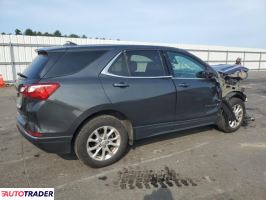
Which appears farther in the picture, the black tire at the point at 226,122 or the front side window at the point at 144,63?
the black tire at the point at 226,122

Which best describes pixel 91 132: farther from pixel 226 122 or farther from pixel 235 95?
pixel 235 95

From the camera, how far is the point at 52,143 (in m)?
3.30

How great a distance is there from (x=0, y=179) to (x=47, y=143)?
0.82 metres

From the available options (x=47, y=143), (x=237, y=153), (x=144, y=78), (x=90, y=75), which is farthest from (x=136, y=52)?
(x=237, y=153)

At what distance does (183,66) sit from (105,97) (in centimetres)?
174

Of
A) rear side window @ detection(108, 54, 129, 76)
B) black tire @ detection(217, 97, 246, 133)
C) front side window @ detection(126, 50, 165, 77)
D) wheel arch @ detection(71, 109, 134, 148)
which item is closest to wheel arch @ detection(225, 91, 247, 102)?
black tire @ detection(217, 97, 246, 133)

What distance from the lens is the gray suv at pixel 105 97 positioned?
10.6 ft

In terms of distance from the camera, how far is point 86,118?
3.42 meters

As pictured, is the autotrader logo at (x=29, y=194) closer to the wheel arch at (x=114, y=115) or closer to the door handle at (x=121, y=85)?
the wheel arch at (x=114, y=115)

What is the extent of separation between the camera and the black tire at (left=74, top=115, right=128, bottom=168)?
344 cm

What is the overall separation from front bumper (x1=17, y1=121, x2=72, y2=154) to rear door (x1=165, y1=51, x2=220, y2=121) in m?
1.93

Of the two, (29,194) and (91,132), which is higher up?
(91,132)

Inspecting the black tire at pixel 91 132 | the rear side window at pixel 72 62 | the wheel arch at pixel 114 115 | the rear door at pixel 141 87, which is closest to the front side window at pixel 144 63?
the rear door at pixel 141 87

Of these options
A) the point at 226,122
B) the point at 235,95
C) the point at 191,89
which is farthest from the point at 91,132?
the point at 235,95
